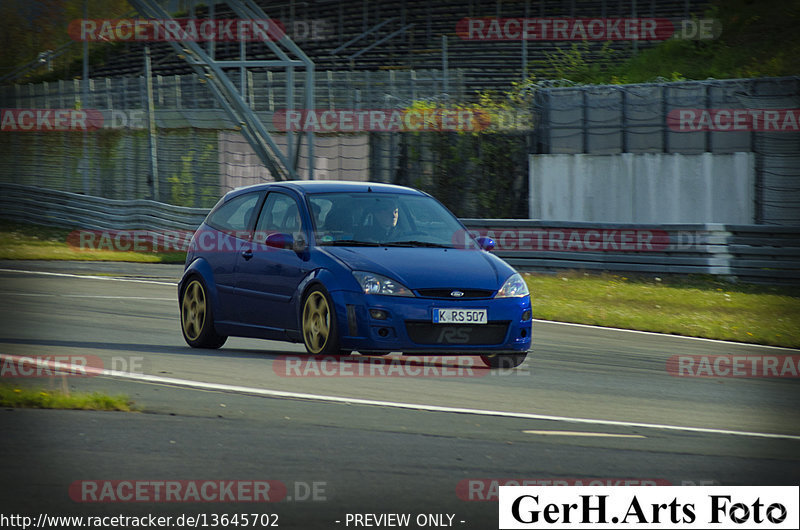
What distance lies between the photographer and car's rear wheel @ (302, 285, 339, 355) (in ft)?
33.2

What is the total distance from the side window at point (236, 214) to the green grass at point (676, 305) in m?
5.70

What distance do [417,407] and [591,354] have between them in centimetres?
446

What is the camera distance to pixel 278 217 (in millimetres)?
11484

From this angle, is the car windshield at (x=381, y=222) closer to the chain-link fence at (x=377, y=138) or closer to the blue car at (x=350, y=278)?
the blue car at (x=350, y=278)

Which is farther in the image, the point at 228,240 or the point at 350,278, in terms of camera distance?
the point at 228,240

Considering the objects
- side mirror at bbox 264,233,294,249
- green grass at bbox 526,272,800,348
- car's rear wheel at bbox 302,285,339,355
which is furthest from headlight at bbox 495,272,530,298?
green grass at bbox 526,272,800,348

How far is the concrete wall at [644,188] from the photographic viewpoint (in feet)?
85.7

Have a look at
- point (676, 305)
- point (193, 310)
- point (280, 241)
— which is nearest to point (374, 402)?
point (280, 241)

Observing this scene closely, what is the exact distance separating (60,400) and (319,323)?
2.80 metres

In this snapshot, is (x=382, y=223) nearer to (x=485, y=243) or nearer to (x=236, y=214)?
(x=485, y=243)

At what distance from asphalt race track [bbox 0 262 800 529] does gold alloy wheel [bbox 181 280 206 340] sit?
0.28 meters

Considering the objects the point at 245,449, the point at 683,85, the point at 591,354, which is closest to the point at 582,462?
the point at 245,449

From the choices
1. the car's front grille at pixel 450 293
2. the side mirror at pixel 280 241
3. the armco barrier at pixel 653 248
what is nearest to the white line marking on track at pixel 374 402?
the car's front grille at pixel 450 293

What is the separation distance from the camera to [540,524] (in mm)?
5352
